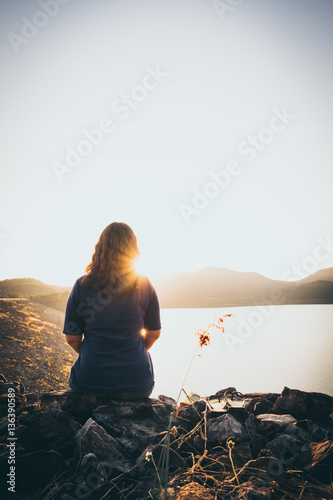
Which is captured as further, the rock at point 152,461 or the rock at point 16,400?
the rock at point 16,400

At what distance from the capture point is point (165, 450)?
5.12ft

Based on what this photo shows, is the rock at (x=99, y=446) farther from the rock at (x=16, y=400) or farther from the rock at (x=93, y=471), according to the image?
the rock at (x=16, y=400)

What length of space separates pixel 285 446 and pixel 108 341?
1.51 metres

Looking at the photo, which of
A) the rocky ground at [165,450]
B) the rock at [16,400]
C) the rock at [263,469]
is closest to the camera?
the rocky ground at [165,450]

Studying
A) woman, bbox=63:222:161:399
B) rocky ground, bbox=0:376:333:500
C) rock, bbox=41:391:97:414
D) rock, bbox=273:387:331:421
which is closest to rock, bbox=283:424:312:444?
rocky ground, bbox=0:376:333:500

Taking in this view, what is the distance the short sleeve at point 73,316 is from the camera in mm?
2109

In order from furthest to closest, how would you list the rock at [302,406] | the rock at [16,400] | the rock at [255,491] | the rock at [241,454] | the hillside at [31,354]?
the hillside at [31,354], the rock at [16,400], the rock at [302,406], the rock at [241,454], the rock at [255,491]

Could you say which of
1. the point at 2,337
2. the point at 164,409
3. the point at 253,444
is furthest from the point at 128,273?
the point at 2,337

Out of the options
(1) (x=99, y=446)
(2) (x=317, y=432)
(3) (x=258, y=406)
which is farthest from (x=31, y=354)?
(2) (x=317, y=432)

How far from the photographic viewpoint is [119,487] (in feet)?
4.72

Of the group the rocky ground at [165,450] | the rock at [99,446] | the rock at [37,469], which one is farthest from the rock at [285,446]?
the rock at [37,469]

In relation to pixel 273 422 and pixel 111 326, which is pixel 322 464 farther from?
pixel 111 326

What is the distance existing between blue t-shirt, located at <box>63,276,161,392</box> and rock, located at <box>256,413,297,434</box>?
3.36 feet

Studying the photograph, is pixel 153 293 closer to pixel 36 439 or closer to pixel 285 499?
pixel 36 439
